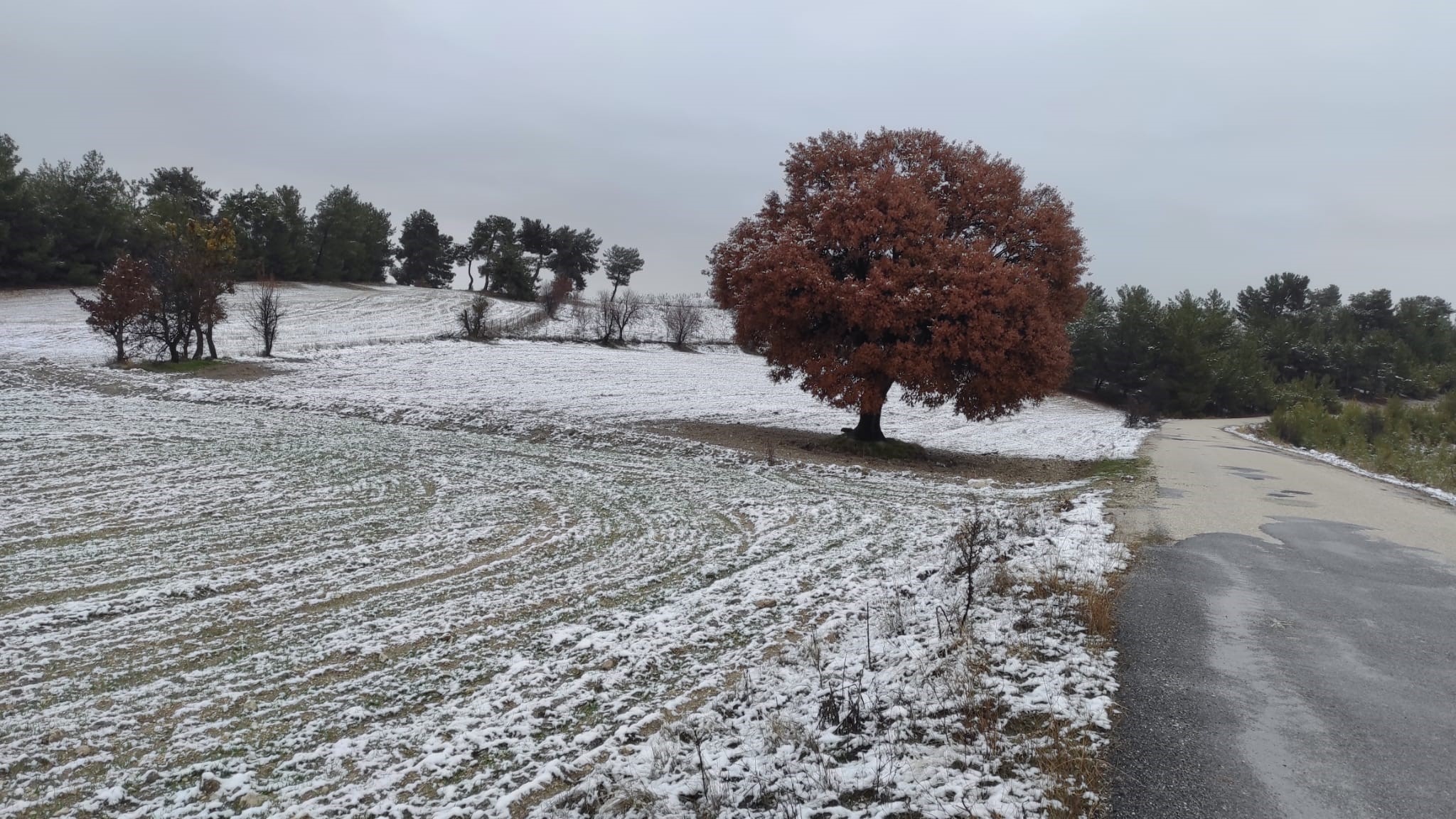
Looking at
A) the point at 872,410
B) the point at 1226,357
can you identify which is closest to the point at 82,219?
the point at 872,410

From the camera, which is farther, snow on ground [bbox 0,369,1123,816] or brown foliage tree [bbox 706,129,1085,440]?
brown foliage tree [bbox 706,129,1085,440]

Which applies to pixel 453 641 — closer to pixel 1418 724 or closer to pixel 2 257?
pixel 1418 724

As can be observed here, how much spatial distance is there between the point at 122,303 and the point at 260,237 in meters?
39.8

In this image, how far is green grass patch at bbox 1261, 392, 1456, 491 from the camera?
2016cm

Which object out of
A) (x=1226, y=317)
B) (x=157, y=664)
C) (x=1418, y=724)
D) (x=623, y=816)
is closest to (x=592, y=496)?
(x=157, y=664)

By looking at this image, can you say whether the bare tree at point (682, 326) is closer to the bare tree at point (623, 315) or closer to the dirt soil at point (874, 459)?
the bare tree at point (623, 315)

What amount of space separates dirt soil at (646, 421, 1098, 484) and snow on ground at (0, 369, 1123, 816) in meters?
5.89

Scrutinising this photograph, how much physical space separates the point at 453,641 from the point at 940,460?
15.8 meters

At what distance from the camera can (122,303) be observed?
29.8 m

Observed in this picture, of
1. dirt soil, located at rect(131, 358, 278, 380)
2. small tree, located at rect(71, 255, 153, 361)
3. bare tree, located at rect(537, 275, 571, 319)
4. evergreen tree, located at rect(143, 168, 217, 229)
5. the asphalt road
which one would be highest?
evergreen tree, located at rect(143, 168, 217, 229)

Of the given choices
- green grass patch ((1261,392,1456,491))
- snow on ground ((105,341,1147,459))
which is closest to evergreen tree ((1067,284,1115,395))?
snow on ground ((105,341,1147,459))

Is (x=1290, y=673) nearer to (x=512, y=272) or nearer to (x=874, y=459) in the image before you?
(x=874, y=459)

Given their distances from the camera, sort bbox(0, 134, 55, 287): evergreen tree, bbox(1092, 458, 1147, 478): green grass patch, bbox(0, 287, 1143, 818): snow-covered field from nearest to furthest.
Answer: bbox(0, 287, 1143, 818): snow-covered field < bbox(1092, 458, 1147, 478): green grass patch < bbox(0, 134, 55, 287): evergreen tree

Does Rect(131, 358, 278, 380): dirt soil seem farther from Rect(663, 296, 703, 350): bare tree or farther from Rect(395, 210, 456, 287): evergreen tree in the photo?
Rect(395, 210, 456, 287): evergreen tree
